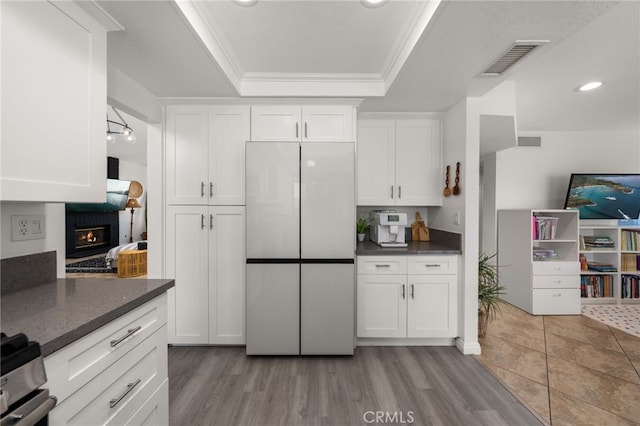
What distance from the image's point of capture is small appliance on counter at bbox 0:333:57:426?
2.22ft

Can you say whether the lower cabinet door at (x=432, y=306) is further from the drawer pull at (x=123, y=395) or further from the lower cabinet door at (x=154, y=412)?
the drawer pull at (x=123, y=395)

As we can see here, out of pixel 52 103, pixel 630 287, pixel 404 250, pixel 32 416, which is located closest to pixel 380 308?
pixel 404 250

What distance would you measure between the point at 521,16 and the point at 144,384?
257 cm

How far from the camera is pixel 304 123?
2.67 metres

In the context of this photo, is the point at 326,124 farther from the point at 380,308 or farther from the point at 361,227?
the point at 380,308

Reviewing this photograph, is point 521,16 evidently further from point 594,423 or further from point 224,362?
point 224,362

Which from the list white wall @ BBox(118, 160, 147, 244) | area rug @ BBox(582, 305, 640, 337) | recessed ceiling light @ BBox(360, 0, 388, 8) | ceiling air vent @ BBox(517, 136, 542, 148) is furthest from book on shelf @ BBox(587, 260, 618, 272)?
white wall @ BBox(118, 160, 147, 244)

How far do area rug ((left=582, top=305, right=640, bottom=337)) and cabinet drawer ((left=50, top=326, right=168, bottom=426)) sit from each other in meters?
4.45

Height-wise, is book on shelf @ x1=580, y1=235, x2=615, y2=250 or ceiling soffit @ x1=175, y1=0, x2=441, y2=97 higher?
ceiling soffit @ x1=175, y1=0, x2=441, y2=97

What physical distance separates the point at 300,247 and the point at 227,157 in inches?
42.3

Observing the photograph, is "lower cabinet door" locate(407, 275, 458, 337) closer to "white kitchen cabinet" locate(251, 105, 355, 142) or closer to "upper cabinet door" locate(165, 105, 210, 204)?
"white kitchen cabinet" locate(251, 105, 355, 142)

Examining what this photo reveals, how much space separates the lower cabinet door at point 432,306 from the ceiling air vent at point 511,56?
1726 millimetres

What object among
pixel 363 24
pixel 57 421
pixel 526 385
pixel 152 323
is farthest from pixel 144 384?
pixel 526 385

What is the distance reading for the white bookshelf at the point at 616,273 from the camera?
3988 millimetres
